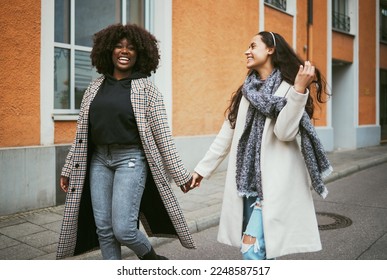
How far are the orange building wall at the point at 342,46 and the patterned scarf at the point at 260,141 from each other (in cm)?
1139

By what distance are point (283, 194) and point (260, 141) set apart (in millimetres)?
332

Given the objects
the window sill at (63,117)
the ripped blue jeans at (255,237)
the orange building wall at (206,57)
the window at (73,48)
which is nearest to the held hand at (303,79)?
the ripped blue jeans at (255,237)

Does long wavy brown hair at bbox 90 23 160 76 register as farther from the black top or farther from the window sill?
the window sill

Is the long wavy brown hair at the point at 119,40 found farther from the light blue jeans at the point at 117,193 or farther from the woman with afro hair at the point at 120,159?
the light blue jeans at the point at 117,193

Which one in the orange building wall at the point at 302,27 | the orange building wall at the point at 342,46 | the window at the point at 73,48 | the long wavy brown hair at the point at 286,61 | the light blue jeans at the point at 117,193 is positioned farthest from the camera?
the orange building wall at the point at 342,46

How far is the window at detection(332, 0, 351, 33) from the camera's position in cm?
1356

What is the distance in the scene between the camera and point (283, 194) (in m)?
2.52

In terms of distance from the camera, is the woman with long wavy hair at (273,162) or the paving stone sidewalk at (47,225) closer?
the woman with long wavy hair at (273,162)

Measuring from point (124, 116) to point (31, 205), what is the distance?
3031mm

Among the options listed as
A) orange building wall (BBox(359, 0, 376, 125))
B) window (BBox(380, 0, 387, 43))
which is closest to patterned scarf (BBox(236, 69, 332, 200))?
orange building wall (BBox(359, 0, 376, 125))

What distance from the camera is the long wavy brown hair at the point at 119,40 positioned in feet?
9.75

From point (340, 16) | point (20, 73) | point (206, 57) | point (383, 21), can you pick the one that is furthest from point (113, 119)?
point (383, 21)

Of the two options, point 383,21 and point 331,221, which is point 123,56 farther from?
point 383,21

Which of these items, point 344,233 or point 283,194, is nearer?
point 283,194
